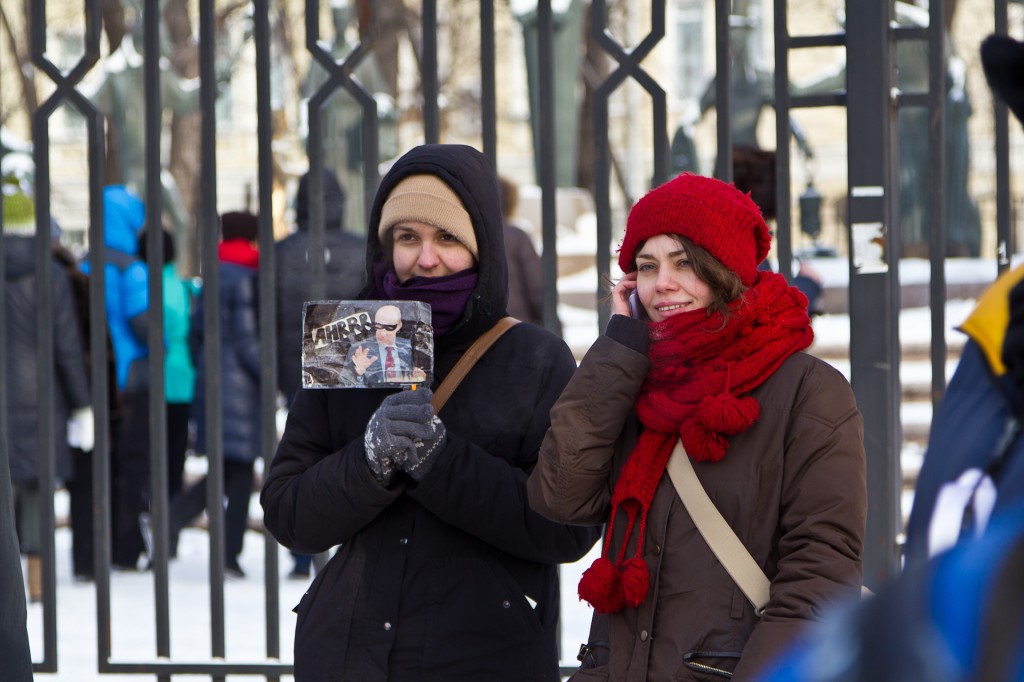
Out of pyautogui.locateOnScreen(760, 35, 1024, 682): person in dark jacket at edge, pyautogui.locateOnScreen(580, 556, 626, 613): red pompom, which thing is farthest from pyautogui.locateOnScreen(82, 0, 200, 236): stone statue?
pyautogui.locateOnScreen(760, 35, 1024, 682): person in dark jacket at edge

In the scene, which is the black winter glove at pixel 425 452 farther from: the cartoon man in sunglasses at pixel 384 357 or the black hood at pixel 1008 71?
the black hood at pixel 1008 71

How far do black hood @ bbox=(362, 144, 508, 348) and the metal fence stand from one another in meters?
0.57

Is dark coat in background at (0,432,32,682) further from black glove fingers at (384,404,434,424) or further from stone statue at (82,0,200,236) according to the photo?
stone statue at (82,0,200,236)

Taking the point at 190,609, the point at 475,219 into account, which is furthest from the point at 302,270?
the point at 475,219

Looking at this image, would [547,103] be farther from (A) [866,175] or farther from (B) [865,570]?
(B) [865,570]

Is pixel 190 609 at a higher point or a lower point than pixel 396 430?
lower

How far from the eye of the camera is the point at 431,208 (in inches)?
110

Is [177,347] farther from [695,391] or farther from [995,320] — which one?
[995,320]

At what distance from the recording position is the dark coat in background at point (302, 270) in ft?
20.5

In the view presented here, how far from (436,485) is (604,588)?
417mm

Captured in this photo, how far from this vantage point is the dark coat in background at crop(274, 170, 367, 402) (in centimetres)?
624

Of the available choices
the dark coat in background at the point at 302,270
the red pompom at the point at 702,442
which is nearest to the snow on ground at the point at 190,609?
the dark coat in background at the point at 302,270

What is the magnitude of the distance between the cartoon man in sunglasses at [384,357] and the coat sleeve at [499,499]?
0.51 ft

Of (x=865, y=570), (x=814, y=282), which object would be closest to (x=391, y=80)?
(x=814, y=282)
